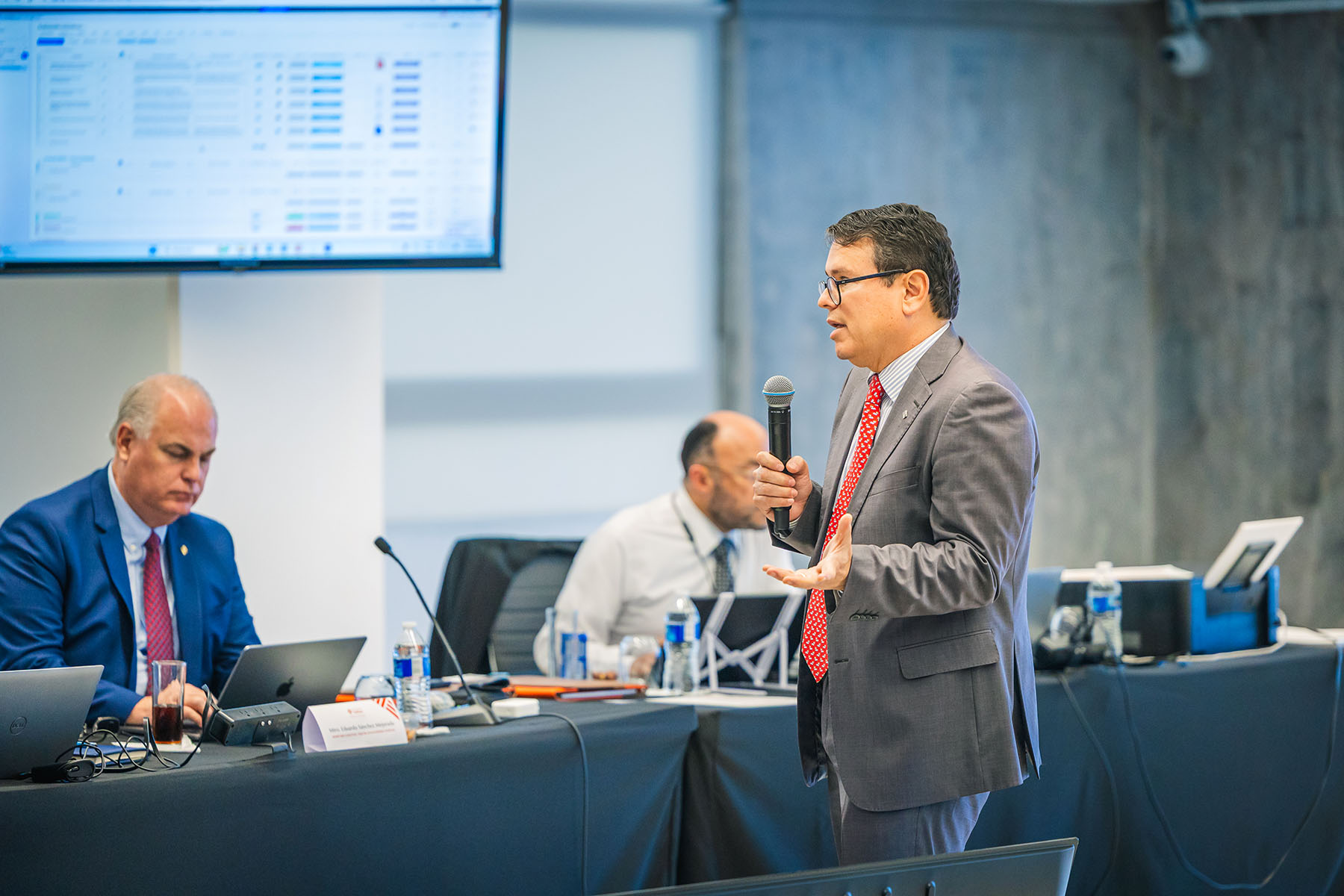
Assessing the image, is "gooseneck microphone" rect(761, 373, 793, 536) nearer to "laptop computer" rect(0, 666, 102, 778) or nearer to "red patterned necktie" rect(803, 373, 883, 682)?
"red patterned necktie" rect(803, 373, 883, 682)

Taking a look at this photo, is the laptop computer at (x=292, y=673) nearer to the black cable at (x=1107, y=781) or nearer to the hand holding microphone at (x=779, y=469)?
the hand holding microphone at (x=779, y=469)

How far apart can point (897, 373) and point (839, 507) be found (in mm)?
224

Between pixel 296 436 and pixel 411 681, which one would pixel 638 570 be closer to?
pixel 296 436

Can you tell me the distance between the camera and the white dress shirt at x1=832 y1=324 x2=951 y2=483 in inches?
75.2

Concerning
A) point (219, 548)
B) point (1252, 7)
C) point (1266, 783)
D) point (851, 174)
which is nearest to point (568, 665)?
point (219, 548)

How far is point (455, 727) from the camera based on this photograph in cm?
236

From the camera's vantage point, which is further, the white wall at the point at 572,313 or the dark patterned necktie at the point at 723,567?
the white wall at the point at 572,313

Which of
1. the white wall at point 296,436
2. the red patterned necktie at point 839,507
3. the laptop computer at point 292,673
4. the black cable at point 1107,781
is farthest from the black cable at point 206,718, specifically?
the black cable at point 1107,781

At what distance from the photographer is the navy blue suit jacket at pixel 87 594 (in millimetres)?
2426

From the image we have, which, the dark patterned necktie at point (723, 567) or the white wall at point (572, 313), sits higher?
the white wall at point (572, 313)

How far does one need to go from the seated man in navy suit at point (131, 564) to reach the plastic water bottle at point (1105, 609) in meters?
1.99

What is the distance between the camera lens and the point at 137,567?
2.65m

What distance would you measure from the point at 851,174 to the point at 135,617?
330 cm

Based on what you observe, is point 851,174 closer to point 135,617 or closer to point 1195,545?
point 1195,545
